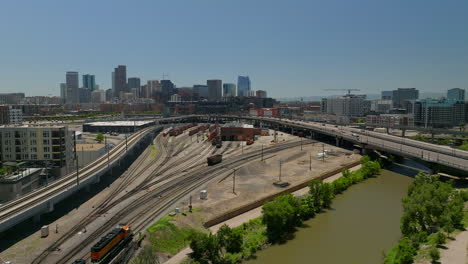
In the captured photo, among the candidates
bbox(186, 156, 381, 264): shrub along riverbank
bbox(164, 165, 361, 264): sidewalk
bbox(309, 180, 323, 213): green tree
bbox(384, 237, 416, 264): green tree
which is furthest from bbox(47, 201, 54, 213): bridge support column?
bbox(384, 237, 416, 264): green tree

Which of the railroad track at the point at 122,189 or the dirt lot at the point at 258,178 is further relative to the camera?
the dirt lot at the point at 258,178

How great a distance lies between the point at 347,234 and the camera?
30094 millimetres

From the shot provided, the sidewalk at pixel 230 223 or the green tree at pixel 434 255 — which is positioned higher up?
the green tree at pixel 434 255

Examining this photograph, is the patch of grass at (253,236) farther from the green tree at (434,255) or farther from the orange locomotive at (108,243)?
the green tree at (434,255)

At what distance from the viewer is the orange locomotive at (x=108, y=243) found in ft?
74.3

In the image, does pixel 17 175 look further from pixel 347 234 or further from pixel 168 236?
pixel 347 234

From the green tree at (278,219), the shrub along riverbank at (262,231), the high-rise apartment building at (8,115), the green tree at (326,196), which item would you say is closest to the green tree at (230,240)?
the shrub along riverbank at (262,231)

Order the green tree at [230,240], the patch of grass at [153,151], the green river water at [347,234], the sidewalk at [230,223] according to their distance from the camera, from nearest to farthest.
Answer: the sidewalk at [230,223] → the green tree at [230,240] → the green river water at [347,234] → the patch of grass at [153,151]

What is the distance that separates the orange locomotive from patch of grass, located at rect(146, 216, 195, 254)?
83.2 inches

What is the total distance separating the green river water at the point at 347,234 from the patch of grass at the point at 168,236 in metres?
5.88

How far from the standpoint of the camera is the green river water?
25.9 meters

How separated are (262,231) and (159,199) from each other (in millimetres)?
14058

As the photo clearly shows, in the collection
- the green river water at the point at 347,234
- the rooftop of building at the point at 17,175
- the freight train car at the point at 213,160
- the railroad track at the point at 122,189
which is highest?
the rooftop of building at the point at 17,175

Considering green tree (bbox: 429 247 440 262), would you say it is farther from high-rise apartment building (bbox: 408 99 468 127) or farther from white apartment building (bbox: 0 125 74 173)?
high-rise apartment building (bbox: 408 99 468 127)
